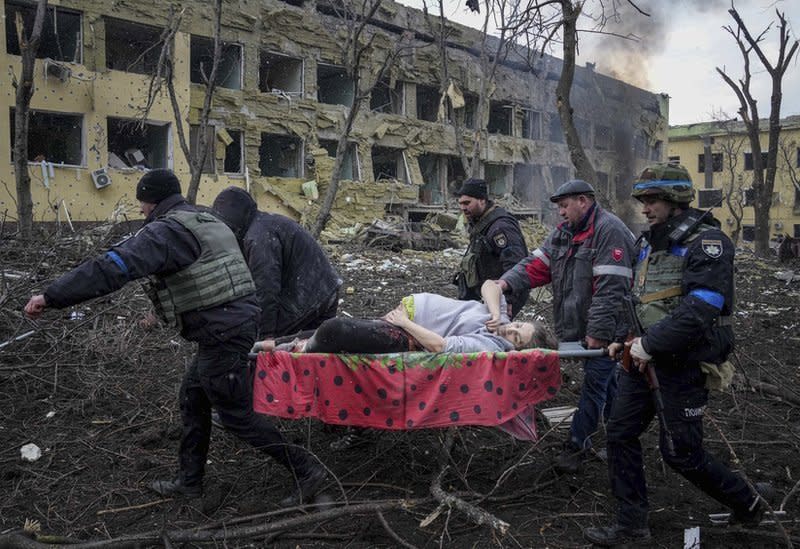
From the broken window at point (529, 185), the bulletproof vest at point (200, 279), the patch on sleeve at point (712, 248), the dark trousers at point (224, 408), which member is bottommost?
the dark trousers at point (224, 408)

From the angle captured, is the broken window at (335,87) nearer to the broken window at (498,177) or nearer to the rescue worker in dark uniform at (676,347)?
the broken window at (498,177)

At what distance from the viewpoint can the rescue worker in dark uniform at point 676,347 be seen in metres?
2.84

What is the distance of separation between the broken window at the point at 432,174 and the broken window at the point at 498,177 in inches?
127

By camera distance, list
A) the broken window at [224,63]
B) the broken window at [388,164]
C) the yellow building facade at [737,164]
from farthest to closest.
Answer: the yellow building facade at [737,164]
the broken window at [388,164]
the broken window at [224,63]

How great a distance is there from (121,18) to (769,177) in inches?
673

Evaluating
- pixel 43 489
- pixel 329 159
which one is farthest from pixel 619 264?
pixel 329 159

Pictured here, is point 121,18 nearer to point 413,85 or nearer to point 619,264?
point 413,85

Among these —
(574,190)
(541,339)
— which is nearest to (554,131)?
(574,190)

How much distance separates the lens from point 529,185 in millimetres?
30781

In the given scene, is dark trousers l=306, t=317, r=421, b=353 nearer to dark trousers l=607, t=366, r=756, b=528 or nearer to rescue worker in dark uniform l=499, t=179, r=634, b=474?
rescue worker in dark uniform l=499, t=179, r=634, b=474

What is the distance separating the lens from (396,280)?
40.2ft

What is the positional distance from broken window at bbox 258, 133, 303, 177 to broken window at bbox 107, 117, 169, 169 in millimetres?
3658

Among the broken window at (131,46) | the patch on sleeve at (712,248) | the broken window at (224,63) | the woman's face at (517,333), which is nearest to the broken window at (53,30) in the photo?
the broken window at (131,46)

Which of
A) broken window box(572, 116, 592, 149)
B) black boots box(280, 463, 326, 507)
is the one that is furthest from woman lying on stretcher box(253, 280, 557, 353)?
broken window box(572, 116, 592, 149)
